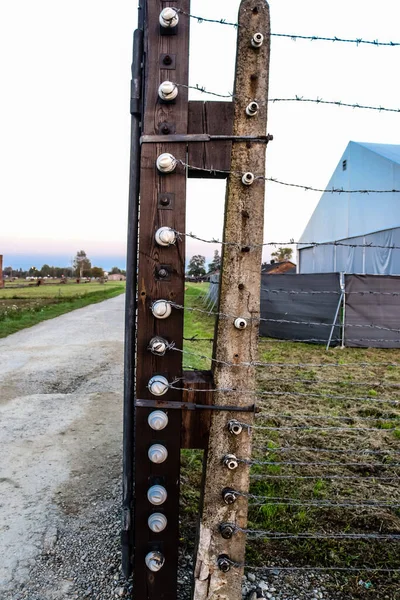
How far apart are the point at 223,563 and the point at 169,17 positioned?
2093 millimetres

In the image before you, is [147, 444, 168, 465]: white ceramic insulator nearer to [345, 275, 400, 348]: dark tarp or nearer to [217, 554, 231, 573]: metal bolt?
[217, 554, 231, 573]: metal bolt

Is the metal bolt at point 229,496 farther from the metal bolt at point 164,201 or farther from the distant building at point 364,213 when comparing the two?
the distant building at point 364,213

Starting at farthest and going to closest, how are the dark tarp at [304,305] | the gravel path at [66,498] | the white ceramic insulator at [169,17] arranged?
the dark tarp at [304,305]
the gravel path at [66,498]
the white ceramic insulator at [169,17]

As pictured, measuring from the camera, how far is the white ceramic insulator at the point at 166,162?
1570 mm

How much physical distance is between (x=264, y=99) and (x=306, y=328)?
908cm

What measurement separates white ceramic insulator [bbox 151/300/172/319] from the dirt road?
1380 mm

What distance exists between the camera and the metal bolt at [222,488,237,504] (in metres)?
1.66

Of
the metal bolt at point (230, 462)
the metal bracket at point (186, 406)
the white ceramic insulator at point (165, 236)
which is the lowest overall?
the metal bolt at point (230, 462)

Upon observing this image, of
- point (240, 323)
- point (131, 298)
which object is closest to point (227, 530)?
point (240, 323)

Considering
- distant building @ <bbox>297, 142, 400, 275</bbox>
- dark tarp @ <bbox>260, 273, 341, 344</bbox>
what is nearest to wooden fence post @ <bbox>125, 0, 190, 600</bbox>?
dark tarp @ <bbox>260, 273, 341, 344</bbox>

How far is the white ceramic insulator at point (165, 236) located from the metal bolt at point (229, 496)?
0.99 m

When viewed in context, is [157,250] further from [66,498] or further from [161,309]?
[66,498]

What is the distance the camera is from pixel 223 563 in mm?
1707

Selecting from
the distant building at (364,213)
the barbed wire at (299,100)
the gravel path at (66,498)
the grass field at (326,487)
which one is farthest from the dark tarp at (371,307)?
the barbed wire at (299,100)
